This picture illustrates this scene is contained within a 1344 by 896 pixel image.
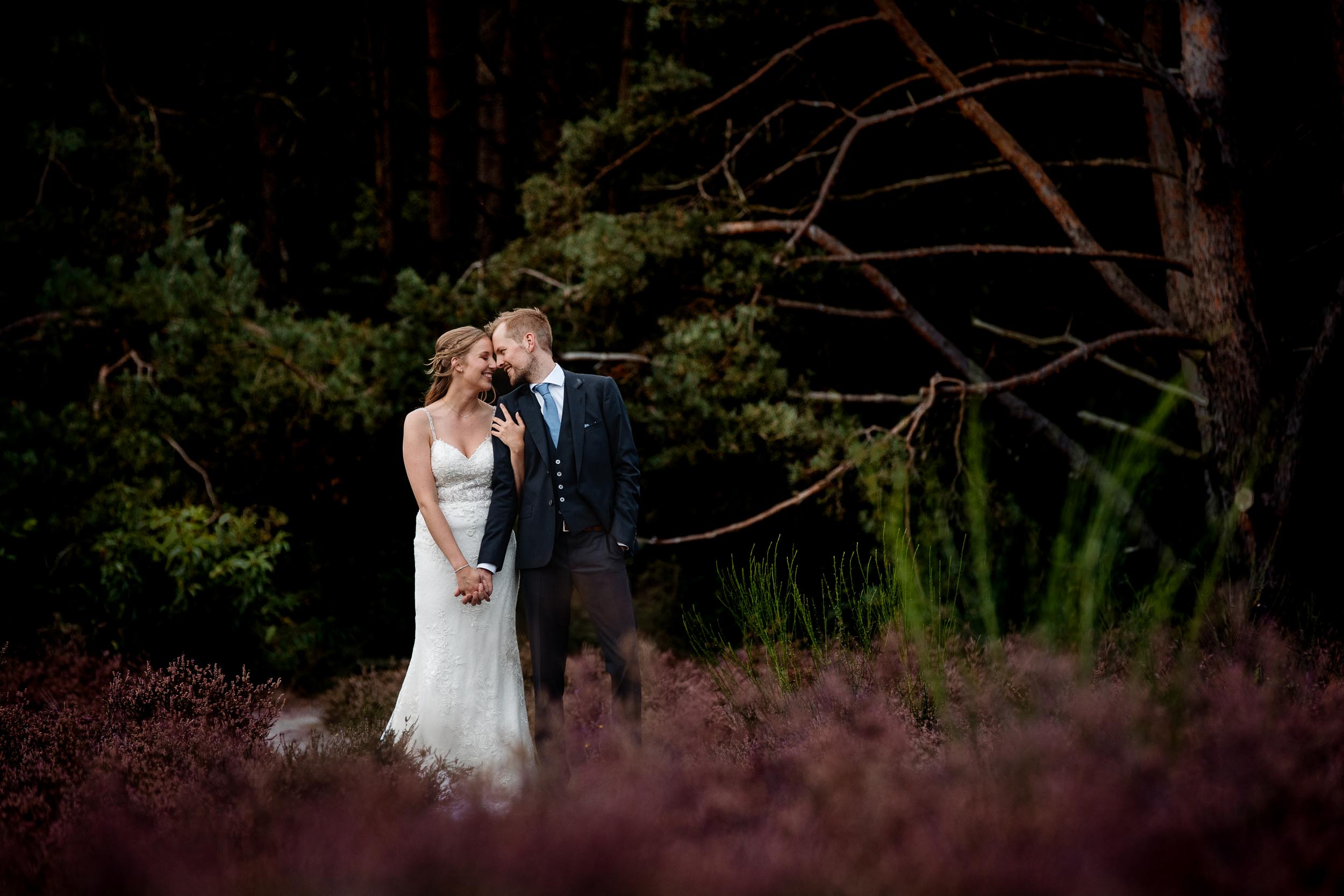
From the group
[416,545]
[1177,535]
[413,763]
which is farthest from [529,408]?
[1177,535]

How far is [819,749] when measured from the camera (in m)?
3.52

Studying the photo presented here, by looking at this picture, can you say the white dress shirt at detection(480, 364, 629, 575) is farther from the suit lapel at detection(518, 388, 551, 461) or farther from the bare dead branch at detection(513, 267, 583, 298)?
the bare dead branch at detection(513, 267, 583, 298)

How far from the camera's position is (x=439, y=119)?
11711mm

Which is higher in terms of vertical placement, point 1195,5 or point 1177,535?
point 1195,5

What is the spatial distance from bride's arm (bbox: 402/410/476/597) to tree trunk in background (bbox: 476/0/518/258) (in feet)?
22.2

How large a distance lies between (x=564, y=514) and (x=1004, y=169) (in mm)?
5531

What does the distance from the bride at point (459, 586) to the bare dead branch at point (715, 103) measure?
13.8ft

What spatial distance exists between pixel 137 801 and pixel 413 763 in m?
0.94

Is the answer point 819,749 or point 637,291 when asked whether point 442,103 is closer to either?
point 637,291

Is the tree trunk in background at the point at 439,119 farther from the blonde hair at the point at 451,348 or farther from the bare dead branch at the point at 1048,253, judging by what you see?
the blonde hair at the point at 451,348

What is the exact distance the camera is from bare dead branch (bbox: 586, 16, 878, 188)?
8.01 meters

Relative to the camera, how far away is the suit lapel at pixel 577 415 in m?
4.54

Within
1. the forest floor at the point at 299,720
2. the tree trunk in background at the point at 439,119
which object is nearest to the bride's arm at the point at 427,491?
the forest floor at the point at 299,720

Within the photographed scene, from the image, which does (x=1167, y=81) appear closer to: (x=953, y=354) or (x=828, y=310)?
(x=953, y=354)
